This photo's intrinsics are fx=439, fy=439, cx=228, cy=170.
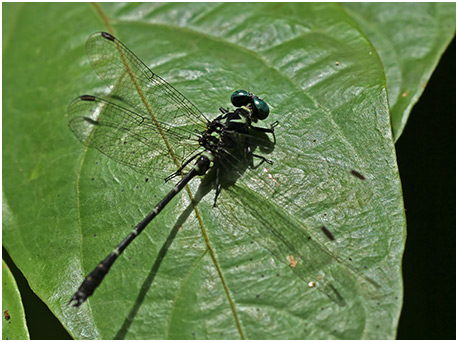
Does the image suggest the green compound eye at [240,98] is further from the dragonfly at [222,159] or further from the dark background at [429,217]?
the dark background at [429,217]

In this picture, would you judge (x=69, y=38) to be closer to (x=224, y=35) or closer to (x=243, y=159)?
(x=224, y=35)

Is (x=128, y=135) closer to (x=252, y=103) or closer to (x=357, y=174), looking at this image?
(x=252, y=103)

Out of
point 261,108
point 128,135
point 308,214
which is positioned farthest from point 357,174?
point 128,135

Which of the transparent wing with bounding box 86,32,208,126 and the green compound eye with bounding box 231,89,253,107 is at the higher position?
the transparent wing with bounding box 86,32,208,126

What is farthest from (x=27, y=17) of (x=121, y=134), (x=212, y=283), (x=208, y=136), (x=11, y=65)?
(x=212, y=283)

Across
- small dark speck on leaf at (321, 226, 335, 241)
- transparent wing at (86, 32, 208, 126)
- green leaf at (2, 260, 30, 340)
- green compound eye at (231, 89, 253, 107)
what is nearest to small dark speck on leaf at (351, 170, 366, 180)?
small dark speck on leaf at (321, 226, 335, 241)

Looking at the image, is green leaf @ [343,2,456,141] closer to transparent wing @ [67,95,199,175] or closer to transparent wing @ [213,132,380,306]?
transparent wing @ [213,132,380,306]
